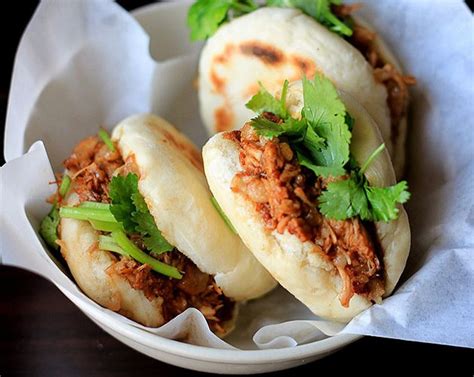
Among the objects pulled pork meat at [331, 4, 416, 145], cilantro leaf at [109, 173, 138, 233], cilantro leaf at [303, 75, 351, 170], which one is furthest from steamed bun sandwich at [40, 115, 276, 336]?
pulled pork meat at [331, 4, 416, 145]

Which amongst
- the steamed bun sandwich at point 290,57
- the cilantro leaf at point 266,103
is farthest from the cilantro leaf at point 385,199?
the steamed bun sandwich at point 290,57

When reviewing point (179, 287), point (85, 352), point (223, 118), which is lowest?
point (85, 352)

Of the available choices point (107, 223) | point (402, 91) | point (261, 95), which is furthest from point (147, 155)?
point (402, 91)

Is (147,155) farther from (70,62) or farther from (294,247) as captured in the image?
(70,62)

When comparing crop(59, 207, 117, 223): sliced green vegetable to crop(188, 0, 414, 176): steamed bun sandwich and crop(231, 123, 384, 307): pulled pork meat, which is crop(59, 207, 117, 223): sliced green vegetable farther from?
crop(188, 0, 414, 176): steamed bun sandwich

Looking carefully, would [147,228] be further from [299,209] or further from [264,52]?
[264,52]

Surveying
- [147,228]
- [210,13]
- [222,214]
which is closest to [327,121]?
[222,214]
